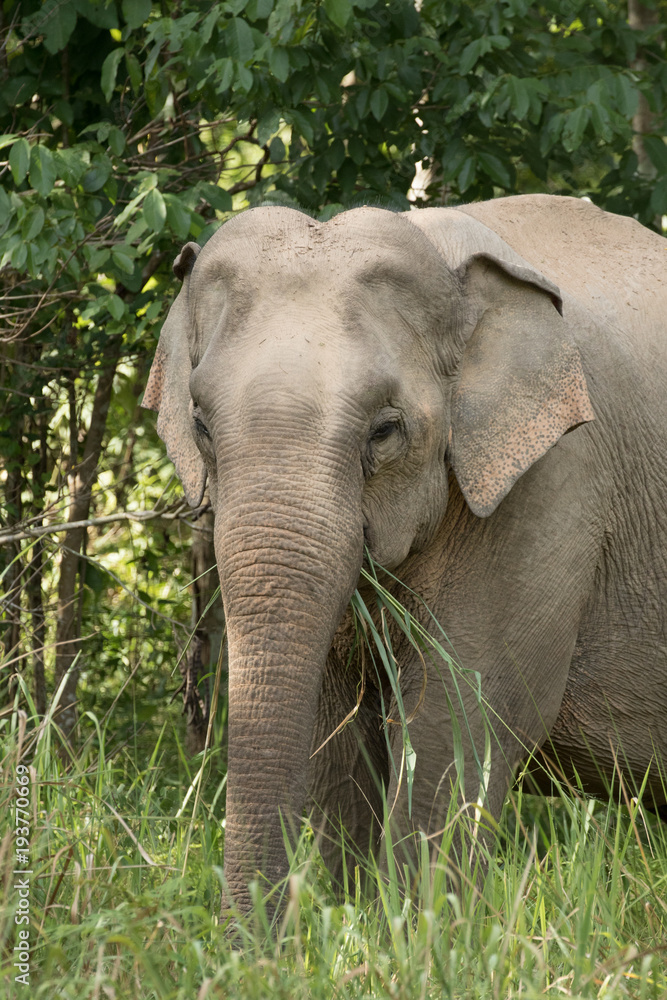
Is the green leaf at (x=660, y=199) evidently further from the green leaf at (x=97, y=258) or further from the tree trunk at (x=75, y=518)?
the tree trunk at (x=75, y=518)

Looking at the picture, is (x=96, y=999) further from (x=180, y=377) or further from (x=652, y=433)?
(x=652, y=433)

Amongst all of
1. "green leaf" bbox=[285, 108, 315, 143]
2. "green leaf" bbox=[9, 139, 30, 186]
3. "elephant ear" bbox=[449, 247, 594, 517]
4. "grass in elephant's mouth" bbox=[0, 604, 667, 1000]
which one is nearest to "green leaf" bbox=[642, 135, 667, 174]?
"green leaf" bbox=[285, 108, 315, 143]

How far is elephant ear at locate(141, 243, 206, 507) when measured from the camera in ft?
11.1

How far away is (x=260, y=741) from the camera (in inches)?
104

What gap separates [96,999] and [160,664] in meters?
4.24

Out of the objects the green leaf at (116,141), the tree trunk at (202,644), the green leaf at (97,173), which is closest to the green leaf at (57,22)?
the green leaf at (116,141)

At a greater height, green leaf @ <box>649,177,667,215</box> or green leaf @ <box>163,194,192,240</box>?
green leaf @ <box>163,194,192,240</box>

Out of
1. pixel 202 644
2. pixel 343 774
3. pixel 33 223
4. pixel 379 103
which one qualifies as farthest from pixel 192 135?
pixel 343 774

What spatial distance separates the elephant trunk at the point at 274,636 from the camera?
104 inches

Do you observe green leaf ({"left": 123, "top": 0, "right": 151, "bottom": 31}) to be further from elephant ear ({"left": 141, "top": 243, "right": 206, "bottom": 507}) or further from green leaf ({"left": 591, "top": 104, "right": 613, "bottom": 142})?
green leaf ({"left": 591, "top": 104, "right": 613, "bottom": 142})

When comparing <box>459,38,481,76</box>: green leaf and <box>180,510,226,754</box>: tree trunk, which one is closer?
<box>459,38,481,76</box>: green leaf

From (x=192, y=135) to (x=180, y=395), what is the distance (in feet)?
6.49

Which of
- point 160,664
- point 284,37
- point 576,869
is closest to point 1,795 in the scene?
point 576,869

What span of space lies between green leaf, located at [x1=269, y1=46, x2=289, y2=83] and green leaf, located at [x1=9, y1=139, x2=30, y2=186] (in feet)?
2.69
